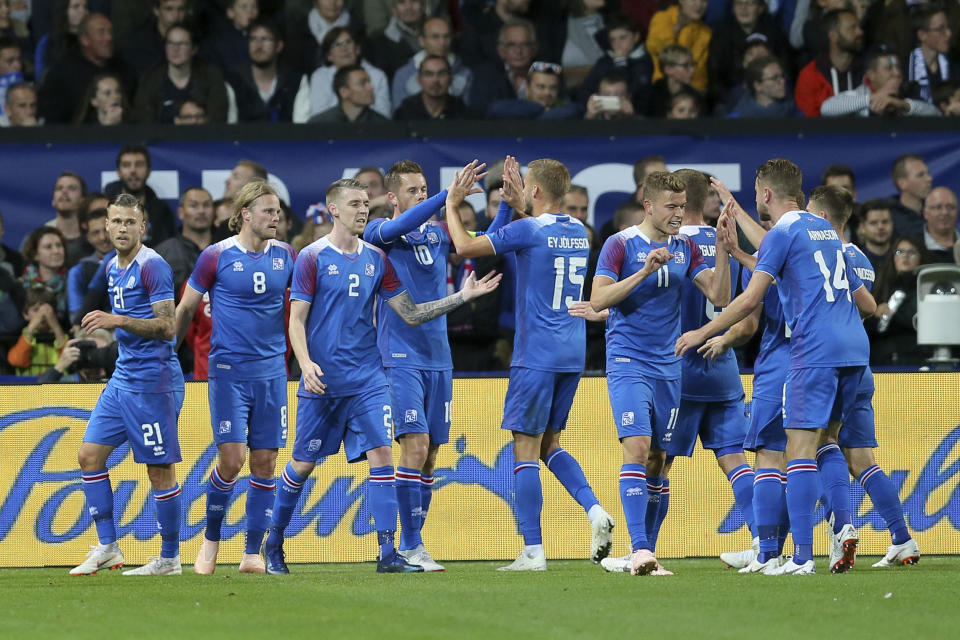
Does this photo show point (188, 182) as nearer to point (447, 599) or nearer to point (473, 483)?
point (473, 483)

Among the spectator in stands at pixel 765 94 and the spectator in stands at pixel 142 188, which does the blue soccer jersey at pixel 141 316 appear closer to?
the spectator in stands at pixel 142 188

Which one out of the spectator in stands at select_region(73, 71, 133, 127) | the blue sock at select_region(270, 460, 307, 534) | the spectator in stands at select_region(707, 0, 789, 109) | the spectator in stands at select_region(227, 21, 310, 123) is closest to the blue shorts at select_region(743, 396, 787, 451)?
the blue sock at select_region(270, 460, 307, 534)

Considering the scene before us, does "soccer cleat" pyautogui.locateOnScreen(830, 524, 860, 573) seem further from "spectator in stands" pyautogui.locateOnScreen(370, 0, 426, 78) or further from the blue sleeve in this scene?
"spectator in stands" pyautogui.locateOnScreen(370, 0, 426, 78)

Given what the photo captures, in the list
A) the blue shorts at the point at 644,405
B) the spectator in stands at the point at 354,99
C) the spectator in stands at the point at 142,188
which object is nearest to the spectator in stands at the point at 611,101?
the spectator in stands at the point at 354,99

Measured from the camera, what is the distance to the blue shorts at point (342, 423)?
9.81 meters

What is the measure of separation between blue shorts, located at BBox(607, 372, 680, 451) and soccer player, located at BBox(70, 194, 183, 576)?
300 cm

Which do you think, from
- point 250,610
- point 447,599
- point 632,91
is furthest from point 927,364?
point 250,610

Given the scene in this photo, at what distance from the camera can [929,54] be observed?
49.6 ft

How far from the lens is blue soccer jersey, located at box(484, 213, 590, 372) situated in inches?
388

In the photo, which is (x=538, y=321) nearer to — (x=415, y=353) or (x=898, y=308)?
(x=415, y=353)

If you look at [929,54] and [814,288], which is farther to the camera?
[929,54]

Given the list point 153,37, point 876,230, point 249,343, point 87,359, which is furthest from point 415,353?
point 153,37

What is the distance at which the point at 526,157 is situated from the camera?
13953 millimetres

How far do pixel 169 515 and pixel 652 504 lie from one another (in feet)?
10.8
